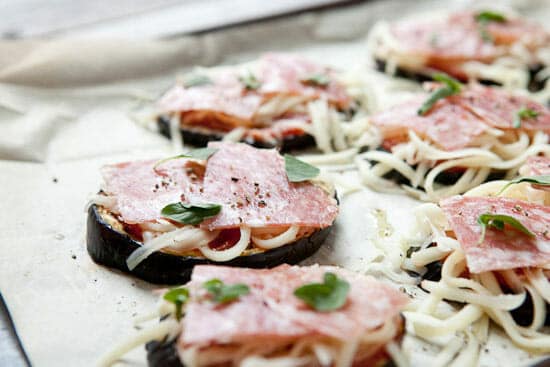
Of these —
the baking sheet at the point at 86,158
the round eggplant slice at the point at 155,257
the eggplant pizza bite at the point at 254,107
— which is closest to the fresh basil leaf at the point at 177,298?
the baking sheet at the point at 86,158

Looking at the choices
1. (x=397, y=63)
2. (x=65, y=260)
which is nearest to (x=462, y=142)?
(x=397, y=63)

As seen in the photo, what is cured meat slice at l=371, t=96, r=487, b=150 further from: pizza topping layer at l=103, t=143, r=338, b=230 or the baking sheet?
pizza topping layer at l=103, t=143, r=338, b=230

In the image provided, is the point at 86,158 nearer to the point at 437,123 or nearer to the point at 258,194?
the point at 258,194

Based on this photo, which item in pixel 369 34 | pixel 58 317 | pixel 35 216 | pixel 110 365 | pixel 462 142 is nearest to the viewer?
pixel 110 365

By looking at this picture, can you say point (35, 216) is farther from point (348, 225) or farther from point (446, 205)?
point (446, 205)

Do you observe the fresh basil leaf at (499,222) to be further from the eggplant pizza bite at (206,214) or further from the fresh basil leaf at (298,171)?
the fresh basil leaf at (298,171)

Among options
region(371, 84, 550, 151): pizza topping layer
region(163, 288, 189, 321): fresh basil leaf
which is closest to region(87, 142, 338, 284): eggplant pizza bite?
region(163, 288, 189, 321): fresh basil leaf
